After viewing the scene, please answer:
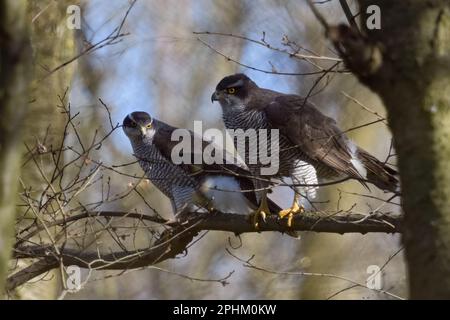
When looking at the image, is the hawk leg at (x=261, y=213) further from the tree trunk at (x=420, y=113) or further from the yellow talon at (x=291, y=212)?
the tree trunk at (x=420, y=113)

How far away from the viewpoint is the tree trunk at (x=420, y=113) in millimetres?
3254

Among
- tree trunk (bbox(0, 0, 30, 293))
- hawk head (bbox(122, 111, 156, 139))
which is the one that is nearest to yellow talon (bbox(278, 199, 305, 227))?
hawk head (bbox(122, 111, 156, 139))

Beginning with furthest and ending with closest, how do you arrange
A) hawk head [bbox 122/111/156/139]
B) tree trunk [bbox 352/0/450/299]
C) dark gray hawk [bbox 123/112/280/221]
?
hawk head [bbox 122/111/156/139] → dark gray hawk [bbox 123/112/280/221] → tree trunk [bbox 352/0/450/299]

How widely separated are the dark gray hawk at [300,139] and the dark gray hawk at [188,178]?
389mm

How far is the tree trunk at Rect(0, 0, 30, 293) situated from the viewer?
106 inches

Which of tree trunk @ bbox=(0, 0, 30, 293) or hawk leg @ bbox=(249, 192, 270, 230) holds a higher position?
hawk leg @ bbox=(249, 192, 270, 230)

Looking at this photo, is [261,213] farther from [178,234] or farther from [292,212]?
[178,234]

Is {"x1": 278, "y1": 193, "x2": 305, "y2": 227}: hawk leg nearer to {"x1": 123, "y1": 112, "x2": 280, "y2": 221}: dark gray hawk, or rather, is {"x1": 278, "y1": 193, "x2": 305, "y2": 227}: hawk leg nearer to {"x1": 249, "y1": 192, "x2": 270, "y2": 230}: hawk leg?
{"x1": 249, "y1": 192, "x2": 270, "y2": 230}: hawk leg

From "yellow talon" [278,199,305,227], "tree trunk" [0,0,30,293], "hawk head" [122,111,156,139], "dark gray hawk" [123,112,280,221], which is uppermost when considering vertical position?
"hawk head" [122,111,156,139]

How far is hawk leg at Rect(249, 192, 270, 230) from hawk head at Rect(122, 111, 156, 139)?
162 cm

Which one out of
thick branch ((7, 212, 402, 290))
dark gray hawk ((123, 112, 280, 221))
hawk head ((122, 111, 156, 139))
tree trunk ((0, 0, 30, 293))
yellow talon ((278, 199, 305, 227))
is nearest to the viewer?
tree trunk ((0, 0, 30, 293))
